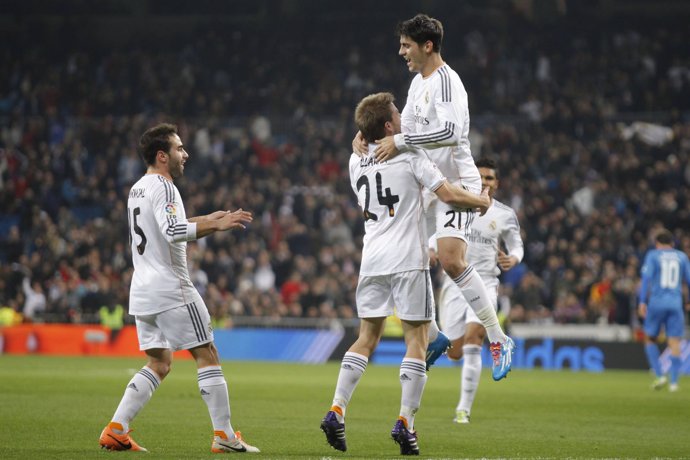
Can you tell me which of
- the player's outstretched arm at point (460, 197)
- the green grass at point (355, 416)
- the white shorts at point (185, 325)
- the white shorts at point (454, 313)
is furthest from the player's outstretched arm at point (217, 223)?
the white shorts at point (454, 313)

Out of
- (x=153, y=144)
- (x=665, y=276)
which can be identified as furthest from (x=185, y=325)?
(x=665, y=276)

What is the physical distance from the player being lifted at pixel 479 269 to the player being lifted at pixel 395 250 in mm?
3479

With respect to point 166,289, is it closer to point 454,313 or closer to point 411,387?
point 411,387

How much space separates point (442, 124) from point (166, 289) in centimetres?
231

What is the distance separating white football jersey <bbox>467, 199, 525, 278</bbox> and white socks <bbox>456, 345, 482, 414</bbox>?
869mm

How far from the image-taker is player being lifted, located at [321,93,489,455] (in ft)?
27.3

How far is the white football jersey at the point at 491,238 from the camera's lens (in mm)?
12570

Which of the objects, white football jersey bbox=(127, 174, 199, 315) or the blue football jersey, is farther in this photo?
the blue football jersey

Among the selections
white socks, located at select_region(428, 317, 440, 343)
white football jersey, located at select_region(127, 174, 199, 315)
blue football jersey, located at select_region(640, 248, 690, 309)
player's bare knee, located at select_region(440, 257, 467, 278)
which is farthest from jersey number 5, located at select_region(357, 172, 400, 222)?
blue football jersey, located at select_region(640, 248, 690, 309)

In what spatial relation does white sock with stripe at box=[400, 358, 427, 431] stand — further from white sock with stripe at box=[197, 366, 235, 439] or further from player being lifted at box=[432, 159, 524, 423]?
player being lifted at box=[432, 159, 524, 423]

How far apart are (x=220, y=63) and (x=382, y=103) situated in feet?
87.6

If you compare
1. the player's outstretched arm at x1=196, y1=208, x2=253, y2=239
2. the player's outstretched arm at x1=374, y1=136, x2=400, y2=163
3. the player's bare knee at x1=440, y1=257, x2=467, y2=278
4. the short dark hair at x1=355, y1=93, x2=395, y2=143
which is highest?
the short dark hair at x1=355, y1=93, x2=395, y2=143

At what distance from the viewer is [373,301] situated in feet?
27.9

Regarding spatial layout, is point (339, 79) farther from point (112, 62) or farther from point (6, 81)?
point (6, 81)
